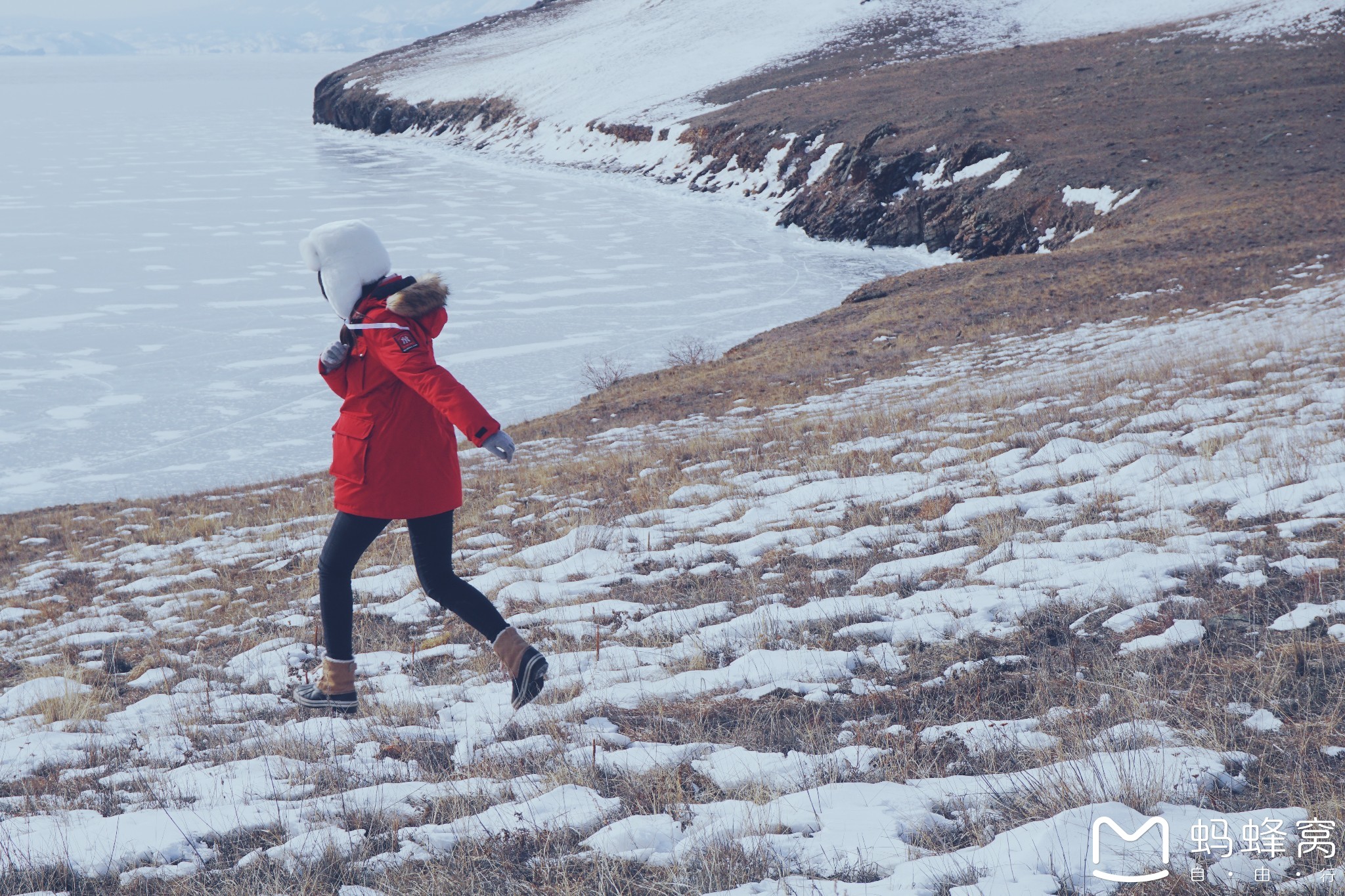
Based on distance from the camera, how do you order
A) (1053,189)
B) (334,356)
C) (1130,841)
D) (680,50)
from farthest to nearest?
(680,50) → (1053,189) → (334,356) → (1130,841)

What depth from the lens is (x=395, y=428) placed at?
4230 mm

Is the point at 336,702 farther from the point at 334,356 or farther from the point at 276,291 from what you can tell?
the point at 276,291

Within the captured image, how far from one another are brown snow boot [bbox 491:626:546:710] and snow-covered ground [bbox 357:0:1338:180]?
47.1 m

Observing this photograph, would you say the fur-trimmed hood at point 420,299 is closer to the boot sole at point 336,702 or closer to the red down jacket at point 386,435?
the red down jacket at point 386,435

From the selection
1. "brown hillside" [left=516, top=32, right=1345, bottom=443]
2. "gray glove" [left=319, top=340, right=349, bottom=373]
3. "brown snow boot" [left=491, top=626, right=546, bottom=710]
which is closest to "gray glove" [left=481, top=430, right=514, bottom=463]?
"gray glove" [left=319, top=340, right=349, bottom=373]

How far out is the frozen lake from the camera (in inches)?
669

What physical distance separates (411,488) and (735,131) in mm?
47641

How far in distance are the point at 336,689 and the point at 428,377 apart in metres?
1.77

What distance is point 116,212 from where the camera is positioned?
1614 inches

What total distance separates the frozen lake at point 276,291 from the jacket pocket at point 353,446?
37.9 ft

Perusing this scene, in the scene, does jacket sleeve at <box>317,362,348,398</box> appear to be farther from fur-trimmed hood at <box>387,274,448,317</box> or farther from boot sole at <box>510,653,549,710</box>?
boot sole at <box>510,653,549,710</box>

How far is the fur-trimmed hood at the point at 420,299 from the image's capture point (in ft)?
13.6

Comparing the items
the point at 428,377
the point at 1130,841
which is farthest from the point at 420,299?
the point at 1130,841

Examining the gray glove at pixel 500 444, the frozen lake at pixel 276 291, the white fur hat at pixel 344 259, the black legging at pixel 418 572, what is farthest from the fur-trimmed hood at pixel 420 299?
the frozen lake at pixel 276 291
